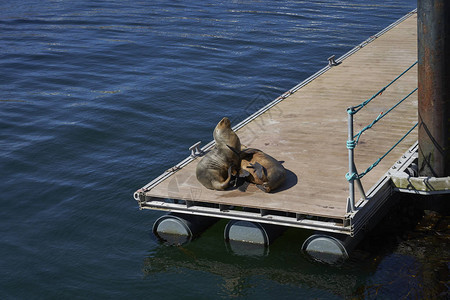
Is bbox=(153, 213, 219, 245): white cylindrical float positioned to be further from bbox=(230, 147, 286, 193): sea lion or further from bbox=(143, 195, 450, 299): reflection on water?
bbox=(230, 147, 286, 193): sea lion

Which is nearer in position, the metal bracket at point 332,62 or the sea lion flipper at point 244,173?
the sea lion flipper at point 244,173

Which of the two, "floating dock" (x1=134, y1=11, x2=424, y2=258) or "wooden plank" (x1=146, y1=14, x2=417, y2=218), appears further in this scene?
"wooden plank" (x1=146, y1=14, x2=417, y2=218)

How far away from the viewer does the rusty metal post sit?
11164mm

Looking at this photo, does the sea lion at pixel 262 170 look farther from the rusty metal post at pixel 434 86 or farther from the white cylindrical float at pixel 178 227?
the rusty metal post at pixel 434 86

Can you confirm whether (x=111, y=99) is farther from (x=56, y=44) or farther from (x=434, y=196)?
(x=434, y=196)

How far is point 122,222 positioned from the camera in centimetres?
1359

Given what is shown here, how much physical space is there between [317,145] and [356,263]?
2.84m

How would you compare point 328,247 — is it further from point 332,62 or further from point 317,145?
point 332,62

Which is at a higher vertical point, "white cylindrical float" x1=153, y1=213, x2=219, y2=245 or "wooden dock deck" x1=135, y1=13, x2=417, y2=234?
"wooden dock deck" x1=135, y1=13, x2=417, y2=234

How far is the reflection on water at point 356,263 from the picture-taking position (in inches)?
432

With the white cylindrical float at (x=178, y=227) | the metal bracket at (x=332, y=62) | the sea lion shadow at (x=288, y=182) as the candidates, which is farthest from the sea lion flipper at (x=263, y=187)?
the metal bracket at (x=332, y=62)

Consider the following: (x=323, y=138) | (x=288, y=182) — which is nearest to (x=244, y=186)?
(x=288, y=182)

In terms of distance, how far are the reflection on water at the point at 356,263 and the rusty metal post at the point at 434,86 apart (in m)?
1.10

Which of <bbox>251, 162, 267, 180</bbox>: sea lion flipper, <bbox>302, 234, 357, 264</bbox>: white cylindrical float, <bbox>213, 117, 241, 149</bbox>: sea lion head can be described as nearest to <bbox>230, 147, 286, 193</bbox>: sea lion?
<bbox>251, 162, 267, 180</bbox>: sea lion flipper
